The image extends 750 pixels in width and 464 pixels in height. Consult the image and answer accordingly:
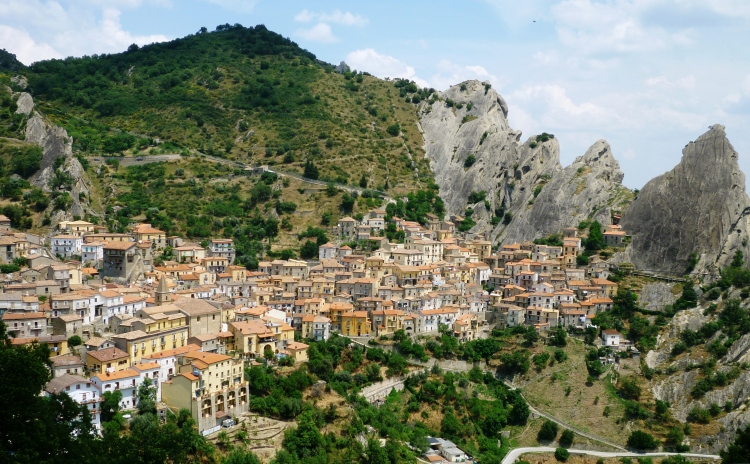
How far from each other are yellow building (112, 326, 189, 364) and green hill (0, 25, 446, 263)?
2225 centimetres

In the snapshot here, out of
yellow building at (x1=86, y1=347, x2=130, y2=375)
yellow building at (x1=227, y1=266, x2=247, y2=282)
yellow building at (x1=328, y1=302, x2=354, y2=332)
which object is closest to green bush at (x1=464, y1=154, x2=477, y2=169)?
yellow building at (x1=227, y1=266, x2=247, y2=282)

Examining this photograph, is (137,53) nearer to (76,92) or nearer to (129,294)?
(76,92)

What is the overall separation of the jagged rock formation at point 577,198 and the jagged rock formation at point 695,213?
18.0 feet

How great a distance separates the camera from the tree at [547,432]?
48125 millimetres

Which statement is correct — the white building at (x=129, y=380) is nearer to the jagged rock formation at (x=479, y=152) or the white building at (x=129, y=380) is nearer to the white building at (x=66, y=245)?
the white building at (x=66, y=245)

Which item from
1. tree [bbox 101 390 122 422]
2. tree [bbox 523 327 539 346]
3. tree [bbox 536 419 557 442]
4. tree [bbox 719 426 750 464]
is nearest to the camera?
tree [bbox 719 426 750 464]

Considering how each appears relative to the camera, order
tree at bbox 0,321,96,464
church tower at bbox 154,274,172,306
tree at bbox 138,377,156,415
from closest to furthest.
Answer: tree at bbox 0,321,96,464 < tree at bbox 138,377,156,415 < church tower at bbox 154,274,172,306

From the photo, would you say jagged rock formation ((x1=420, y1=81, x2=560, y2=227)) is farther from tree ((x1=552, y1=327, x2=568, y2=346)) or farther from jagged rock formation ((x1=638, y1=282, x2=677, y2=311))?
tree ((x1=552, y1=327, x2=568, y2=346))

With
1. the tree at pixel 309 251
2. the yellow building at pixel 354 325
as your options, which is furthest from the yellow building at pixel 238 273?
the tree at pixel 309 251

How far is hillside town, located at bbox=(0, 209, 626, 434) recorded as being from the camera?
38344 mm

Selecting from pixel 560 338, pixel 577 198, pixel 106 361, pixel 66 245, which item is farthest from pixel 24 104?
pixel 560 338

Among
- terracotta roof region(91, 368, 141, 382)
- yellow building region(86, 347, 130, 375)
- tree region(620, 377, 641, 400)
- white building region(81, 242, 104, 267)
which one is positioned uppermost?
white building region(81, 242, 104, 267)

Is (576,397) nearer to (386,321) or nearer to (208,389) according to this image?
(386,321)

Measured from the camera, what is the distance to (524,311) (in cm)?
5731
